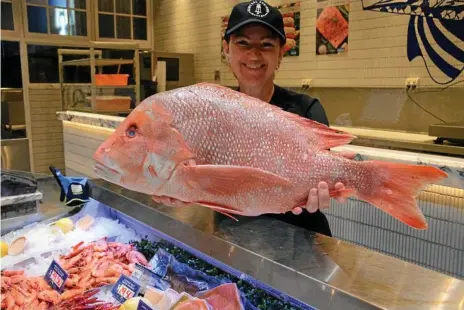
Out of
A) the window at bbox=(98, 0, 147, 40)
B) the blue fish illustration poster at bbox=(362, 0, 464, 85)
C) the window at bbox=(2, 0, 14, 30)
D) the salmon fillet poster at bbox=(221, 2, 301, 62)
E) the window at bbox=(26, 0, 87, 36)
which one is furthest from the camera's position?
the window at bbox=(98, 0, 147, 40)

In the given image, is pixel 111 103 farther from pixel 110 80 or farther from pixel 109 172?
pixel 109 172

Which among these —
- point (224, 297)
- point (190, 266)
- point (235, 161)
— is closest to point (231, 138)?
point (235, 161)

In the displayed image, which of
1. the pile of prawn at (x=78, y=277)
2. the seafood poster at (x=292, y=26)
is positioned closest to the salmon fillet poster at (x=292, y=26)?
the seafood poster at (x=292, y=26)

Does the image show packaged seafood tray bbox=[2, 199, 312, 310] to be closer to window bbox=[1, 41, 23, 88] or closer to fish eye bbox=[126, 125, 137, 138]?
fish eye bbox=[126, 125, 137, 138]

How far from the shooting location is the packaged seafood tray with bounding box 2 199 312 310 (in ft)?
3.81

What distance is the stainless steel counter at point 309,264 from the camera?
0.85 m

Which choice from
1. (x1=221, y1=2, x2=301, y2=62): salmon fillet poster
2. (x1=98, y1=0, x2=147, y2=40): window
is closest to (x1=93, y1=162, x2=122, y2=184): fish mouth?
(x1=221, y1=2, x2=301, y2=62): salmon fillet poster

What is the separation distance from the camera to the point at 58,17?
695 centimetres

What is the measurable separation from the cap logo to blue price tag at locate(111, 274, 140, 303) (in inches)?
36.1

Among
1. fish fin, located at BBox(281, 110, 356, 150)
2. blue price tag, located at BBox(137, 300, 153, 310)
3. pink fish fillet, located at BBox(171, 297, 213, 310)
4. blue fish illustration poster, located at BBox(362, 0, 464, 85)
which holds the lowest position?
pink fish fillet, located at BBox(171, 297, 213, 310)

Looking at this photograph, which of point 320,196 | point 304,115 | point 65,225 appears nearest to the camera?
point 320,196

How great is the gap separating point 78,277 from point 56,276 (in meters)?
0.08

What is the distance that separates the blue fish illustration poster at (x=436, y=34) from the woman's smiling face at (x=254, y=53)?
3.19 m

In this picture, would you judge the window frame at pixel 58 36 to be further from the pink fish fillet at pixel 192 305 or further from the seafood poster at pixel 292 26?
the pink fish fillet at pixel 192 305
